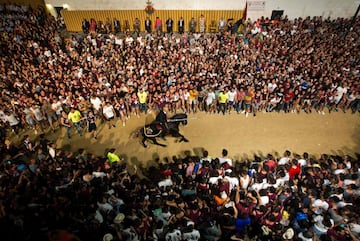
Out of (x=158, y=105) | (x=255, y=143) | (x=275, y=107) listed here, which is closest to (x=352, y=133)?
(x=275, y=107)

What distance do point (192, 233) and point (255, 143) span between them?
5.82 m

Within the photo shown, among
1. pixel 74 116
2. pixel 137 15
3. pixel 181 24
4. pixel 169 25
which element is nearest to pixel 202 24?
pixel 181 24

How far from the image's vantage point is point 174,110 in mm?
12445

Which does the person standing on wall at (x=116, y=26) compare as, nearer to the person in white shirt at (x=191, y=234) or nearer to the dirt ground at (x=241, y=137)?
the dirt ground at (x=241, y=137)

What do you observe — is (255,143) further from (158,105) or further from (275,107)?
(158,105)

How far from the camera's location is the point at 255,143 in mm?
10758

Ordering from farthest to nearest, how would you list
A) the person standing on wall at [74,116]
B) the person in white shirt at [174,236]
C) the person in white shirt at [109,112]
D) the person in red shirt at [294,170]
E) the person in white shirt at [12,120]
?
1. the person in white shirt at [109,112]
2. the person in white shirt at [12,120]
3. the person standing on wall at [74,116]
4. the person in red shirt at [294,170]
5. the person in white shirt at [174,236]

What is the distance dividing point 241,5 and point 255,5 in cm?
94

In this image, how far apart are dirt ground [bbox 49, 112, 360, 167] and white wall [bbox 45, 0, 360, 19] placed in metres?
9.39

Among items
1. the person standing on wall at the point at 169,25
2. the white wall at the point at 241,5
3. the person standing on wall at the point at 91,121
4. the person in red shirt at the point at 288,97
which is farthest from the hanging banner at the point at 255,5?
the person standing on wall at the point at 91,121

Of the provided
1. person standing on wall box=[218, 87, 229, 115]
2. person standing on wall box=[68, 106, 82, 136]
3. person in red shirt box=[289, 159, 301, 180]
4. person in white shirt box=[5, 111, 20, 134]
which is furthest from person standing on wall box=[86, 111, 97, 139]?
person in red shirt box=[289, 159, 301, 180]

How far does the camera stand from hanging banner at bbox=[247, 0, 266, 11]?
57.7 feet

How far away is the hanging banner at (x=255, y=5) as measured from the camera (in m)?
17.6

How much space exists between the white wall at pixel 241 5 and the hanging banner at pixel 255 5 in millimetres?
197
